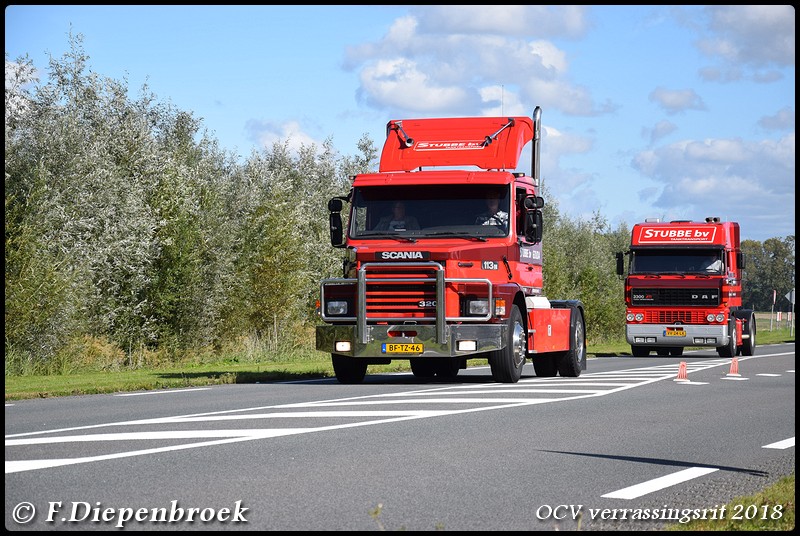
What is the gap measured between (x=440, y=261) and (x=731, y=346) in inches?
746

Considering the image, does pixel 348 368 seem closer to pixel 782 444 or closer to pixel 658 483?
pixel 782 444

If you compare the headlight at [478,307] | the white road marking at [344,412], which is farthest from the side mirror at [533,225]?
the white road marking at [344,412]

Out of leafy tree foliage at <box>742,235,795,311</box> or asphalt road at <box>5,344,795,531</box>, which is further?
leafy tree foliage at <box>742,235,795,311</box>

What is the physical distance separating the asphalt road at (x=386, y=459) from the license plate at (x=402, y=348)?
116 cm

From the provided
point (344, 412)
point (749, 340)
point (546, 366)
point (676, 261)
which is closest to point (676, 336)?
point (676, 261)

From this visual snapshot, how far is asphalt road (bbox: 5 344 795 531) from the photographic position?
7.04m

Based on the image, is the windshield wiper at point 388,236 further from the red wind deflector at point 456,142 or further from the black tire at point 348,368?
the black tire at point 348,368

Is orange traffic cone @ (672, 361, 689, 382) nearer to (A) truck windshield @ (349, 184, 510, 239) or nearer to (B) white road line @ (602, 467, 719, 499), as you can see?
(A) truck windshield @ (349, 184, 510, 239)

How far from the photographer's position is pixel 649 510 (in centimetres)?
734

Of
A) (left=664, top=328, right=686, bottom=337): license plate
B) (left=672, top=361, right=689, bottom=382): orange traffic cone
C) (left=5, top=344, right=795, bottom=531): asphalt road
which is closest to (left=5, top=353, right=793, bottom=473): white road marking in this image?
(left=5, top=344, right=795, bottom=531): asphalt road

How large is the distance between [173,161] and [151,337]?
5463 mm

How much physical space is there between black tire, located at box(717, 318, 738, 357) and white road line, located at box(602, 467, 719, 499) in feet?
84.1

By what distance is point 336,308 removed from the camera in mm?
18266

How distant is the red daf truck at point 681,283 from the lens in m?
33.0
